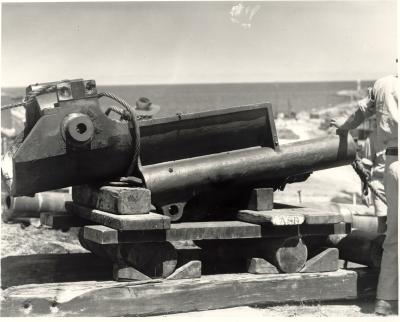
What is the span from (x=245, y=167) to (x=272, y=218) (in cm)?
60

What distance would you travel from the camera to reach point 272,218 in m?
5.35

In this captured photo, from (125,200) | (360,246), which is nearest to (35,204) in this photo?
(125,200)

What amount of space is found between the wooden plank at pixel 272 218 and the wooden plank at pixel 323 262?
428mm

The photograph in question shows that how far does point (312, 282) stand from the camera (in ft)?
18.3

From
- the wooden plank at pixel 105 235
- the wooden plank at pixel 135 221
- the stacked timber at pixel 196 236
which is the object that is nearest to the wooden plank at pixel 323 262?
the stacked timber at pixel 196 236

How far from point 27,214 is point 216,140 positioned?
3752 millimetres

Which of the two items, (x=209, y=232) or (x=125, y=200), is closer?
(x=125, y=200)

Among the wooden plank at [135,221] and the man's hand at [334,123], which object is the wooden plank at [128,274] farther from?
the man's hand at [334,123]

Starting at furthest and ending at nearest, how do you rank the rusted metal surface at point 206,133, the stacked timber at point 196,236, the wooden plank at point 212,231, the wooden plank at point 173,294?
the rusted metal surface at point 206,133
the wooden plank at point 212,231
the stacked timber at point 196,236
the wooden plank at point 173,294

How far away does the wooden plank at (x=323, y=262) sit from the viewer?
5648mm

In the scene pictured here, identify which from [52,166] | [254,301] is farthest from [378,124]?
[52,166]

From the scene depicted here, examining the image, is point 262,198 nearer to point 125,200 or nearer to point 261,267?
point 261,267

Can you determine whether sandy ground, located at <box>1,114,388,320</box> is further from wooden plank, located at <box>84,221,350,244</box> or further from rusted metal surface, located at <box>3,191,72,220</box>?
wooden plank, located at <box>84,221,350,244</box>

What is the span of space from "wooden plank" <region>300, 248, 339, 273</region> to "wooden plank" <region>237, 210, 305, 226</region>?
0.43 m
